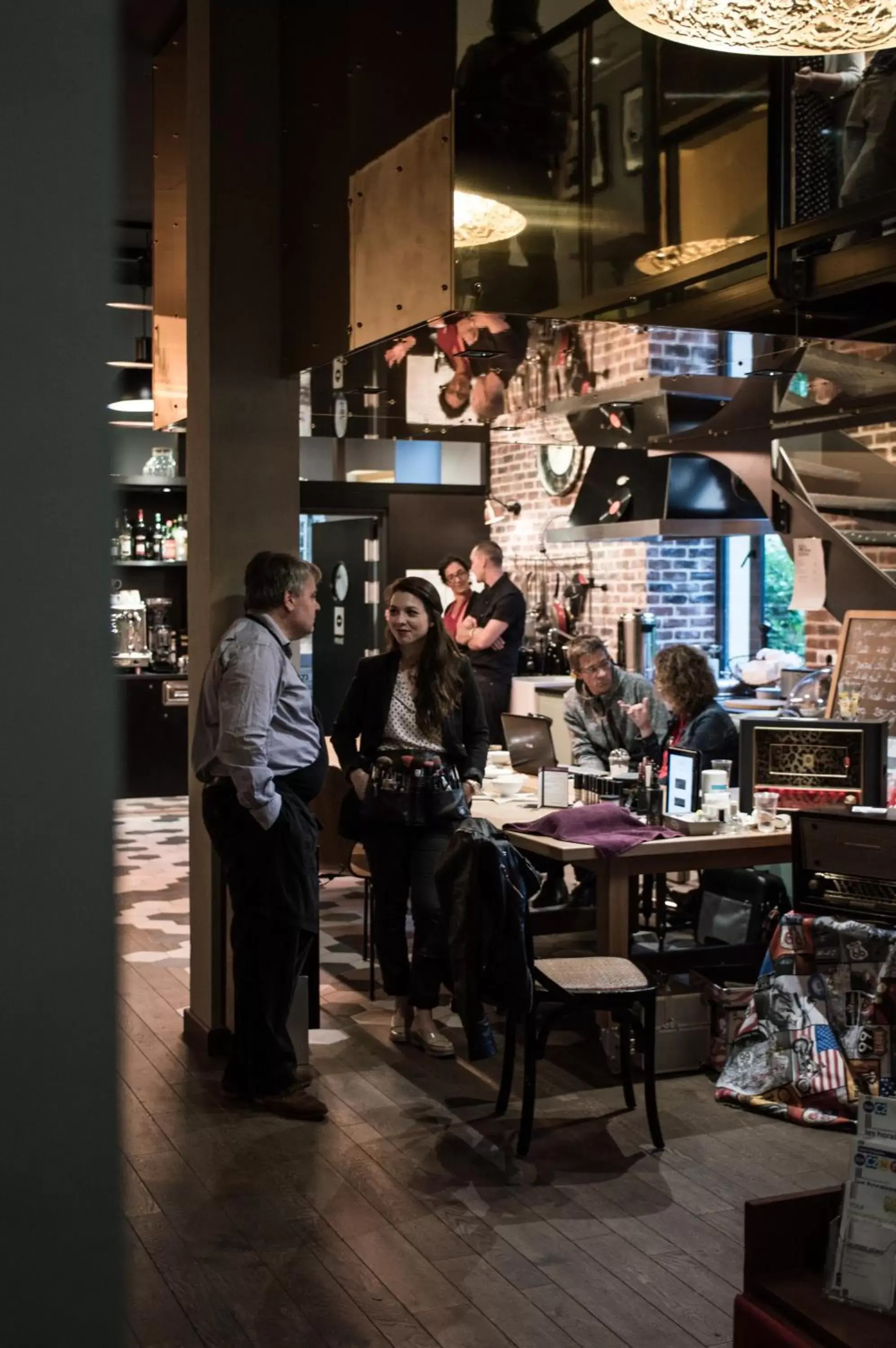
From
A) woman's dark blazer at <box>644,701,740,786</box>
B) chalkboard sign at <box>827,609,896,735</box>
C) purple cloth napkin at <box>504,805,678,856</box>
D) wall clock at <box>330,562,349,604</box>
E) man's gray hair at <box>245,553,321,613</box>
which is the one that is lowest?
purple cloth napkin at <box>504,805,678,856</box>

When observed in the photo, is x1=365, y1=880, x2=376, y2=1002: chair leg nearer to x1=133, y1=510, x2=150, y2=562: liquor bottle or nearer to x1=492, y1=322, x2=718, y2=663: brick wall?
x1=492, y1=322, x2=718, y2=663: brick wall

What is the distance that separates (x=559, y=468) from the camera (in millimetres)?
10438

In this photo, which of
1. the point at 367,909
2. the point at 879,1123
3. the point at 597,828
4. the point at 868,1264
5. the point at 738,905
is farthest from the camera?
the point at 367,909

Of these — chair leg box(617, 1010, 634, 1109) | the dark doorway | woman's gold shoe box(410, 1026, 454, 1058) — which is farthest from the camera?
the dark doorway

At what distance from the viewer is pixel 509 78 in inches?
158

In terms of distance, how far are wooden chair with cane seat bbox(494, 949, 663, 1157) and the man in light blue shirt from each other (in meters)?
0.66

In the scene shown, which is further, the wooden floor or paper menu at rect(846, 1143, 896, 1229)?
the wooden floor

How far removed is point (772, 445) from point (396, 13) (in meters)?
3.21

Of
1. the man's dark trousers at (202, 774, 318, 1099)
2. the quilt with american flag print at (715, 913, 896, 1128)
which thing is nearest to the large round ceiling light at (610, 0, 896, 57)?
the man's dark trousers at (202, 774, 318, 1099)

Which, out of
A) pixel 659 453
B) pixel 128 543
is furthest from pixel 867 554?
pixel 128 543

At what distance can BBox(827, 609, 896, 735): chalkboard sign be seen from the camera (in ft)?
18.5

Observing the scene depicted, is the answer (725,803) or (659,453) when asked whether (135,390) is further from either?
(725,803)

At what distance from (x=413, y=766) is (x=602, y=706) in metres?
1.57

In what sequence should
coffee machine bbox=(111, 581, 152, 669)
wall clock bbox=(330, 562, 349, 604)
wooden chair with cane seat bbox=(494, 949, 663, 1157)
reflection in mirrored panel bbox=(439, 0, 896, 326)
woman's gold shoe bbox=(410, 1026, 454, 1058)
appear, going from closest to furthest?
reflection in mirrored panel bbox=(439, 0, 896, 326)
wooden chair with cane seat bbox=(494, 949, 663, 1157)
woman's gold shoe bbox=(410, 1026, 454, 1058)
coffee machine bbox=(111, 581, 152, 669)
wall clock bbox=(330, 562, 349, 604)
